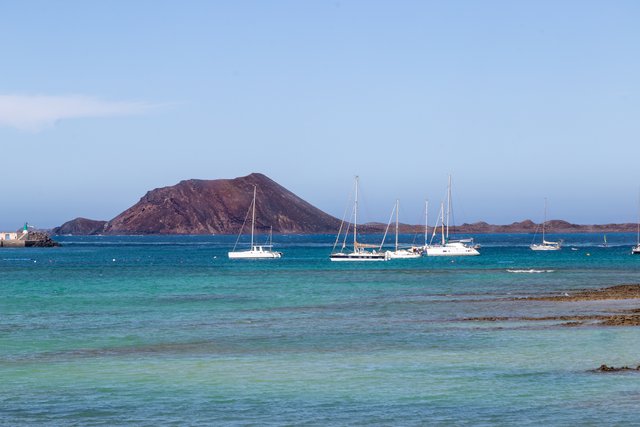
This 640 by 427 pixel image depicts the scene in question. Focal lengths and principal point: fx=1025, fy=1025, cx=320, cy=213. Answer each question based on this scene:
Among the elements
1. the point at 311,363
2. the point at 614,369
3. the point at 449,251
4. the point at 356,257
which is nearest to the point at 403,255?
the point at 449,251

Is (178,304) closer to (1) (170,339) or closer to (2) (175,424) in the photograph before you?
(1) (170,339)

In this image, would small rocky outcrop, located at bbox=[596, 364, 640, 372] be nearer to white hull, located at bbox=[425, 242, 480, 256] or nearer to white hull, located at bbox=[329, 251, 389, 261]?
white hull, located at bbox=[329, 251, 389, 261]

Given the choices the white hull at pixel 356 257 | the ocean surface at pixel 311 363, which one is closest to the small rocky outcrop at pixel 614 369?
the ocean surface at pixel 311 363

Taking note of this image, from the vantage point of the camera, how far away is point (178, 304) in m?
56.0

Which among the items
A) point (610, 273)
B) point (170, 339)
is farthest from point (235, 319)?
Result: point (610, 273)

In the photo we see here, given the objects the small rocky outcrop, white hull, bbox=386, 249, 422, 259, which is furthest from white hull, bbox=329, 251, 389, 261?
the small rocky outcrop

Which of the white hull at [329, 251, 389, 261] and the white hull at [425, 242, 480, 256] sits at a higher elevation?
the white hull at [425, 242, 480, 256]

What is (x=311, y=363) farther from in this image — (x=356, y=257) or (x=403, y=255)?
(x=403, y=255)

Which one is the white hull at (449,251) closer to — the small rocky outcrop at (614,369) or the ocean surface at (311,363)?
the ocean surface at (311,363)

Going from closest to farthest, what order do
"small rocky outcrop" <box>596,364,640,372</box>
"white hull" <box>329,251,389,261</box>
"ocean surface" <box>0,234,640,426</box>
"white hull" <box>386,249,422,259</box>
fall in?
"ocean surface" <box>0,234,640,426</box> < "small rocky outcrop" <box>596,364,640,372</box> < "white hull" <box>329,251,389,261</box> < "white hull" <box>386,249,422,259</box>

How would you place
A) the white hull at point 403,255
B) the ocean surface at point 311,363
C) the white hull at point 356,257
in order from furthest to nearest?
1. the white hull at point 403,255
2. the white hull at point 356,257
3. the ocean surface at point 311,363

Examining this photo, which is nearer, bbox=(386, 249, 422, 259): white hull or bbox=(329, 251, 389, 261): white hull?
bbox=(329, 251, 389, 261): white hull

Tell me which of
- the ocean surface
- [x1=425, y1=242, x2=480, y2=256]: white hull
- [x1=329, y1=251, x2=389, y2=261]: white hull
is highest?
[x1=425, y1=242, x2=480, y2=256]: white hull

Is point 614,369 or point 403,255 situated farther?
point 403,255
